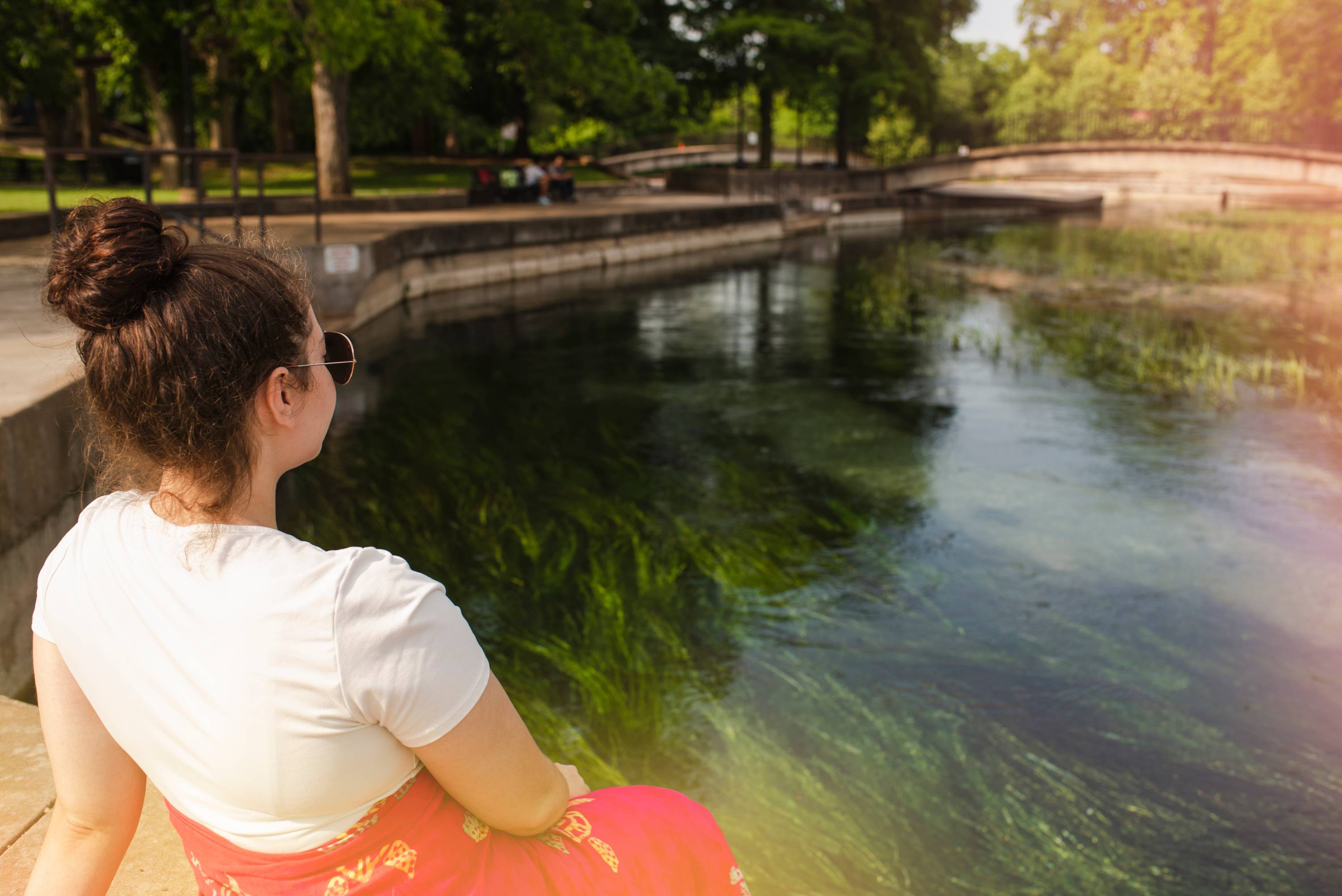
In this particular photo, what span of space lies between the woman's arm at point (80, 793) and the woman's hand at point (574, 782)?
0.68 m

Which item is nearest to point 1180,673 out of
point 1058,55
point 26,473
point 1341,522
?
point 1341,522

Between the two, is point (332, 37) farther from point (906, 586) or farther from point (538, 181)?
point (906, 586)

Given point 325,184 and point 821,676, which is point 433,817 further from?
point 325,184

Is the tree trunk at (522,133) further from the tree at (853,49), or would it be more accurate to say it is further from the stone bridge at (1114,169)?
the tree at (853,49)

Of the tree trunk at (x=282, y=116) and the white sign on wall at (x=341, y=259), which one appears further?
the tree trunk at (x=282, y=116)

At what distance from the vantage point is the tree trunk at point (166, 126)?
22203 millimetres

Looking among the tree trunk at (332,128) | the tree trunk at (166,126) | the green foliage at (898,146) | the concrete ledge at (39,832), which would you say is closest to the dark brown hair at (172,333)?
the concrete ledge at (39,832)

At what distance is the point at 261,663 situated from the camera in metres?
1.32

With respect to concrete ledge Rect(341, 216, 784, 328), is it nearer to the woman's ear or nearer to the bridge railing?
the woman's ear

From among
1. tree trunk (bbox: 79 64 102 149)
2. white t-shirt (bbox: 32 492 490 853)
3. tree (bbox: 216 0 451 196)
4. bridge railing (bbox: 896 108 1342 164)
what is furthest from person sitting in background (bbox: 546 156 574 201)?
white t-shirt (bbox: 32 492 490 853)

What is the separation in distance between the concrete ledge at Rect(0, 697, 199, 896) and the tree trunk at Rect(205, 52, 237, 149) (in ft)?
75.9

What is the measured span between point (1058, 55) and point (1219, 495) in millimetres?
82618

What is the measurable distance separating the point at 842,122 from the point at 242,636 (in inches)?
1609

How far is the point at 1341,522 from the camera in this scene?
750cm
